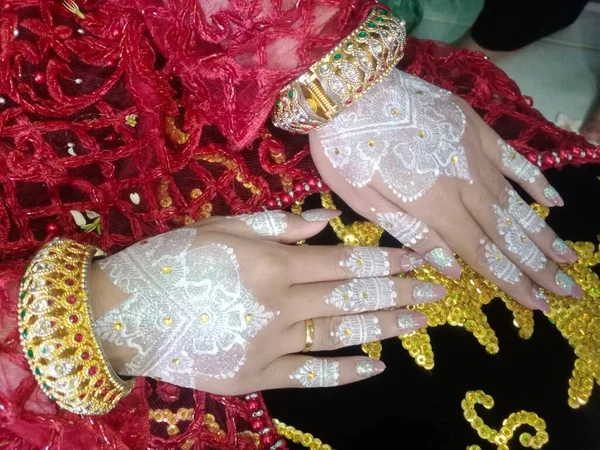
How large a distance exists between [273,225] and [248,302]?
0.13 meters

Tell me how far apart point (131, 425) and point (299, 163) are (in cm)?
48

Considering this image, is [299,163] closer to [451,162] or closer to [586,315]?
[451,162]

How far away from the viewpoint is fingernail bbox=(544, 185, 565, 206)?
88 cm

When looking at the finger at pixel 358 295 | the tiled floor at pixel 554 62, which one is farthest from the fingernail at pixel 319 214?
the tiled floor at pixel 554 62

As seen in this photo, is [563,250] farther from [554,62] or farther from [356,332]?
[554,62]

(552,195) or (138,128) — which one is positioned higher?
(138,128)

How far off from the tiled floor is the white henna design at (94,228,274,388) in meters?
1.04

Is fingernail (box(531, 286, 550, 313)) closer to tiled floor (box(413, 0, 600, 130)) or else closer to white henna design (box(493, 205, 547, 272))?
white henna design (box(493, 205, 547, 272))

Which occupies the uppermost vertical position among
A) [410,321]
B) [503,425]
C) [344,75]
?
[344,75]

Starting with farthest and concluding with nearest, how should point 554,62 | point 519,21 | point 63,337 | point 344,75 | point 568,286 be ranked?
point 554,62 < point 519,21 < point 568,286 < point 344,75 < point 63,337

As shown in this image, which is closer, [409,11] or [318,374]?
[318,374]

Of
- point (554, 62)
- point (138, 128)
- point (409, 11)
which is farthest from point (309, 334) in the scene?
point (554, 62)

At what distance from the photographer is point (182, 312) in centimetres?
68

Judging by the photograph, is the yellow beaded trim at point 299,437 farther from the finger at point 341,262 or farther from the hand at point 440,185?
the hand at point 440,185
